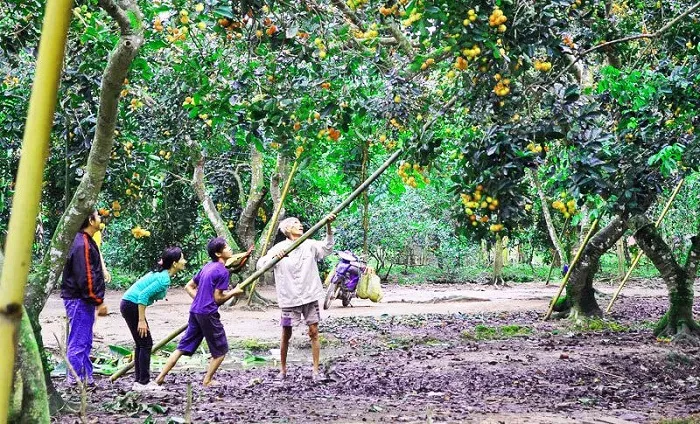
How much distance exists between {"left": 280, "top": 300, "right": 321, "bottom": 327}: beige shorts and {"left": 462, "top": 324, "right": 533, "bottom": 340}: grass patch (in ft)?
14.7

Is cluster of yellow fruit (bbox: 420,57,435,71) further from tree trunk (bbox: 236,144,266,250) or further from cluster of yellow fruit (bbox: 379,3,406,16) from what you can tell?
tree trunk (bbox: 236,144,266,250)

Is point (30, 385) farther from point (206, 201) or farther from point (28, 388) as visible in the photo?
point (206, 201)

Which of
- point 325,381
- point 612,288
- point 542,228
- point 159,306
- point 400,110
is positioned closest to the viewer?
point 400,110

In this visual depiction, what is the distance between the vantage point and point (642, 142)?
8.48 metres

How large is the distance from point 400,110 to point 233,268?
2383mm

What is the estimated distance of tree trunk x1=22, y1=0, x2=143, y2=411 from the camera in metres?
5.29

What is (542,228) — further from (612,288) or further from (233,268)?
(233,268)

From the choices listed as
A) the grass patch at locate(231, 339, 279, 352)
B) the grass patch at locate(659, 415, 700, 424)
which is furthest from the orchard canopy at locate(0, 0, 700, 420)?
the grass patch at locate(231, 339, 279, 352)

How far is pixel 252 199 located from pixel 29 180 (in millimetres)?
16690

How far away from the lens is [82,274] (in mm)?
7160

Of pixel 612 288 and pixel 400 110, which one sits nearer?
pixel 400 110

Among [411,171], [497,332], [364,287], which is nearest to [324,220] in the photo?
[411,171]

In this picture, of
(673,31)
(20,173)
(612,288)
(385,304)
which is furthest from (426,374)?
(612,288)

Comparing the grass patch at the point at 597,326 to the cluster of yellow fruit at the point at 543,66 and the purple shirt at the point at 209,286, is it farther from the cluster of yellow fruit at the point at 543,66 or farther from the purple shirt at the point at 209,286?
the purple shirt at the point at 209,286
